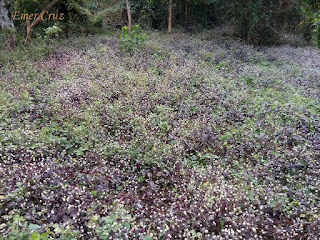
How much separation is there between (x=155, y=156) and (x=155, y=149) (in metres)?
0.16

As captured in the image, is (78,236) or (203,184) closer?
(78,236)

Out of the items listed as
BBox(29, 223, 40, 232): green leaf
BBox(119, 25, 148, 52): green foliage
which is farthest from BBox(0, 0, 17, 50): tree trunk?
BBox(29, 223, 40, 232): green leaf

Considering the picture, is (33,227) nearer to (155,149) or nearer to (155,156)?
(155,156)

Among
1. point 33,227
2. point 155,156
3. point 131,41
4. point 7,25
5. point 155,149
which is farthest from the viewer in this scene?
point 131,41

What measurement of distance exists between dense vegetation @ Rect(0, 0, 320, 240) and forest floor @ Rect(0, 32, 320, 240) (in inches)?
1.0

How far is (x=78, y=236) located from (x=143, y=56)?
8976 mm

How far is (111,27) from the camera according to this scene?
19.5 meters

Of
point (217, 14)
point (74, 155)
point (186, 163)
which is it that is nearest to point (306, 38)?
point (217, 14)

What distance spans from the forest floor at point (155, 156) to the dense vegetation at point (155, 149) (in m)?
0.02

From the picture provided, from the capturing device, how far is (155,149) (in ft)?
13.4

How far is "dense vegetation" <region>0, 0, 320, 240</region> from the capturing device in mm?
2852

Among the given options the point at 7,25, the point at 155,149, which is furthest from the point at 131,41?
the point at 155,149

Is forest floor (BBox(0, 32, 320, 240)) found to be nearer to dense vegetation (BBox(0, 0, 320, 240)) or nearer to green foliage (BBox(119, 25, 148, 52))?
dense vegetation (BBox(0, 0, 320, 240))

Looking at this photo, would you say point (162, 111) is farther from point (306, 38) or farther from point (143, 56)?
point (306, 38)
